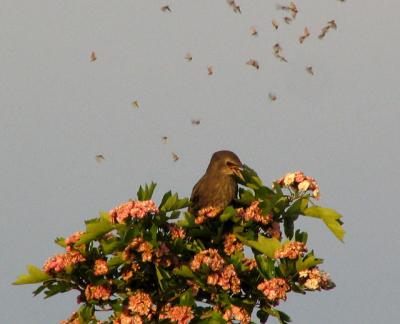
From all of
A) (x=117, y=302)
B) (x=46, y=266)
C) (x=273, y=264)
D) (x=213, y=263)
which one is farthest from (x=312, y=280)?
(x=46, y=266)

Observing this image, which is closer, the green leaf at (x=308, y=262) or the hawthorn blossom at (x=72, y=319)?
the green leaf at (x=308, y=262)

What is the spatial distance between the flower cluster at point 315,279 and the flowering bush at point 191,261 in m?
0.01

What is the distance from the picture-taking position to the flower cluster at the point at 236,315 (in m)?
11.5

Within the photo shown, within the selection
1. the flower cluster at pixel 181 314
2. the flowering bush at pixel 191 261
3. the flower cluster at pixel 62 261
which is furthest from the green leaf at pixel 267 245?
the flower cluster at pixel 62 261

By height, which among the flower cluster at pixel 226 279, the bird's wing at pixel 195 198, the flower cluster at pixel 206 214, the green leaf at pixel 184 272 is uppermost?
the bird's wing at pixel 195 198

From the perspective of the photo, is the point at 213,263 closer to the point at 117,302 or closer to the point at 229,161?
the point at 117,302

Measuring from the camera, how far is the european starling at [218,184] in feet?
44.2

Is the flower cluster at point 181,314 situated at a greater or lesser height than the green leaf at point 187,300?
lesser

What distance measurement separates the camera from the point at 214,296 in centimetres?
1184

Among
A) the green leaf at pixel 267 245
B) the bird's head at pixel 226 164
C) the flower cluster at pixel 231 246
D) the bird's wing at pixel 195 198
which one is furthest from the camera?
the bird's wing at pixel 195 198

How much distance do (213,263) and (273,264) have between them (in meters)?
0.88

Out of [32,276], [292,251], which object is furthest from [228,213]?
[32,276]

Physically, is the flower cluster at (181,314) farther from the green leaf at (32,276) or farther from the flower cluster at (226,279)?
the green leaf at (32,276)

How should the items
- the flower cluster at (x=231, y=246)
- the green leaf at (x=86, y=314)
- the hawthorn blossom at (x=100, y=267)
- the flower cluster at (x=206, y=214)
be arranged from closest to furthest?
the hawthorn blossom at (x=100, y=267) < the green leaf at (x=86, y=314) < the flower cluster at (x=231, y=246) < the flower cluster at (x=206, y=214)
